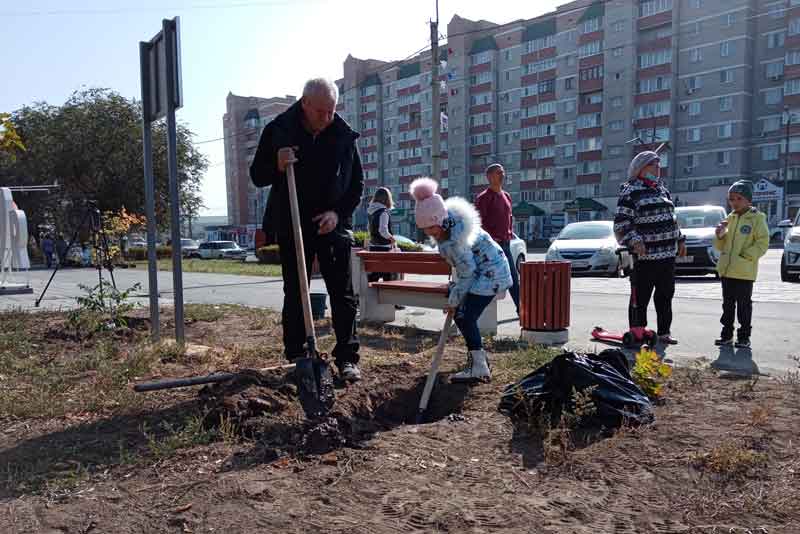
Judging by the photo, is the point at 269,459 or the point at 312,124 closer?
the point at 269,459

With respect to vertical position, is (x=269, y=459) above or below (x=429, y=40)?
below

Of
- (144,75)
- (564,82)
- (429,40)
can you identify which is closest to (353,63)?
(564,82)

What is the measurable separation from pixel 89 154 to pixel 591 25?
48.8m

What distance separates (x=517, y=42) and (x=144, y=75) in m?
69.2

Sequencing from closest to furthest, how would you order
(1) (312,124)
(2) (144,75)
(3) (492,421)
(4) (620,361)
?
(3) (492,421) → (4) (620,361) → (1) (312,124) → (2) (144,75)

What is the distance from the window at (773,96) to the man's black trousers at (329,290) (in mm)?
60947

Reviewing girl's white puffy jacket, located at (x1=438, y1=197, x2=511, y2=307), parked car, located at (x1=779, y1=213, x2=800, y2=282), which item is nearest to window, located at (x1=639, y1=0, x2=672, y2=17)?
parked car, located at (x1=779, y1=213, x2=800, y2=282)

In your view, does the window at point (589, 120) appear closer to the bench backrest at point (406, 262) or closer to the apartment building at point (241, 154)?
the apartment building at point (241, 154)

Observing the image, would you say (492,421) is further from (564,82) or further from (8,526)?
(564,82)

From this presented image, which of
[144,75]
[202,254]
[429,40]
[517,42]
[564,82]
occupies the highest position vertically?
[517,42]

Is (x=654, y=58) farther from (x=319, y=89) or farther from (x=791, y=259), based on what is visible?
(x=319, y=89)

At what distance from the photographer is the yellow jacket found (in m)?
5.70

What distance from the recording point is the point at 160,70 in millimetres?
5406

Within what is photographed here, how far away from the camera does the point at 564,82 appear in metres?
64.5
